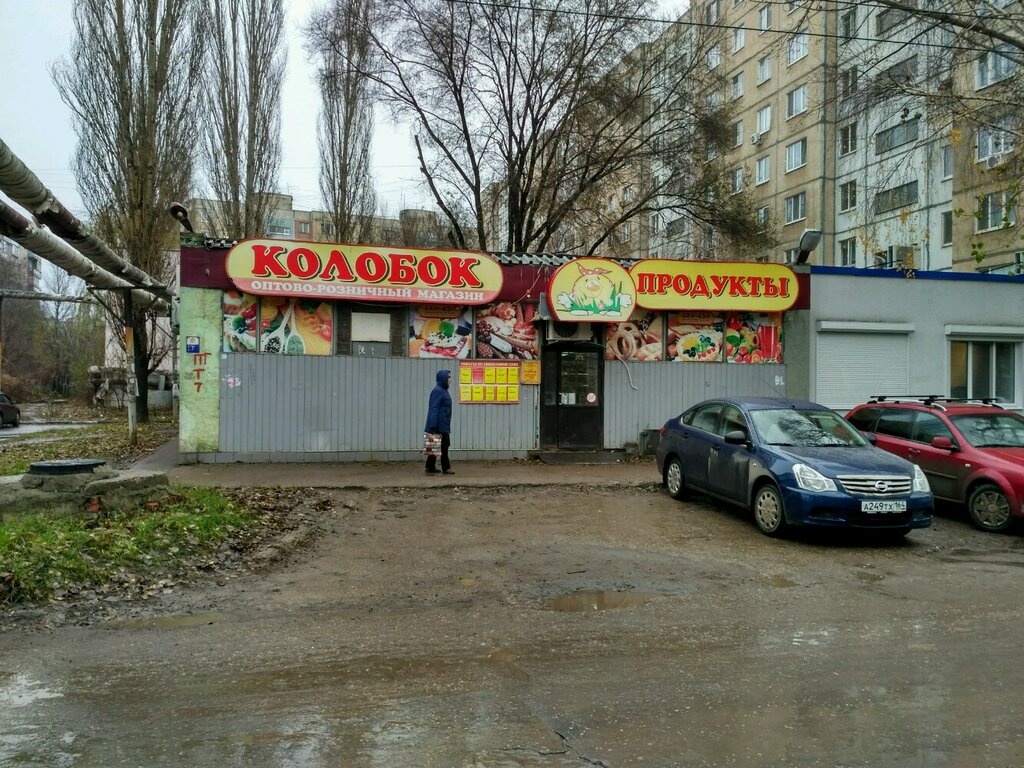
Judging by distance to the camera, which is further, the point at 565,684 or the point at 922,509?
the point at 922,509

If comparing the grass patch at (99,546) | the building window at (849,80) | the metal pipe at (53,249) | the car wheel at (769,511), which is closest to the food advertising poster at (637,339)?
the building window at (849,80)

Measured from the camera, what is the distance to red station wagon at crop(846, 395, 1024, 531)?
923cm

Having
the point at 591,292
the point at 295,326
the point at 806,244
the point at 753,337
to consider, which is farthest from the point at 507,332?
the point at 806,244

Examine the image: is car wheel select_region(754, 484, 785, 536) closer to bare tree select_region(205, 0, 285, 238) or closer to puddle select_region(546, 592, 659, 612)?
puddle select_region(546, 592, 659, 612)

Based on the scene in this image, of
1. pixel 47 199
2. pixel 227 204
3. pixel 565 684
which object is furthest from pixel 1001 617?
pixel 227 204

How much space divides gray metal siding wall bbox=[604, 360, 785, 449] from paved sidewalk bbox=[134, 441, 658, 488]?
1.08m

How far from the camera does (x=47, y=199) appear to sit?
10719 mm

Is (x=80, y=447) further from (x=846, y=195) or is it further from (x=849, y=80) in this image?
(x=846, y=195)

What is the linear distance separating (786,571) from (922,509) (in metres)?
2.16

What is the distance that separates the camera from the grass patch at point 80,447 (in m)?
14.4

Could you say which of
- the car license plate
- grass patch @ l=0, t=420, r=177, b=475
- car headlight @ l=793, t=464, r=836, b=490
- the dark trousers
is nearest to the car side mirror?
car headlight @ l=793, t=464, r=836, b=490

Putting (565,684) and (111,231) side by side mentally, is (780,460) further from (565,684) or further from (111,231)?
(111,231)

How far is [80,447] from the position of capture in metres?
17.0

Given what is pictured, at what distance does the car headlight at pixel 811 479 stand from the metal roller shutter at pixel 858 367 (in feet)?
28.0
